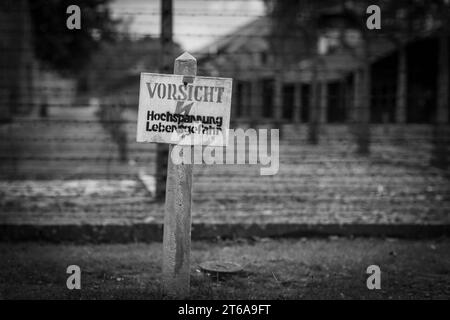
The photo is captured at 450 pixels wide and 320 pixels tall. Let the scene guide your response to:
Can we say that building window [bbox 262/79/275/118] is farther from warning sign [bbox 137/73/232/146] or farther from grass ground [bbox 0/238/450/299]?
warning sign [bbox 137/73/232/146]

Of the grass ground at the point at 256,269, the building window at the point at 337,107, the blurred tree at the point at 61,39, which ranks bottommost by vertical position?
the grass ground at the point at 256,269

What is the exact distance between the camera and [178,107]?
151 inches

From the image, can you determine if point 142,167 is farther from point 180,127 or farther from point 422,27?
point 422,27

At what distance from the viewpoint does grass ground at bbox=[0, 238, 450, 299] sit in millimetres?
4117

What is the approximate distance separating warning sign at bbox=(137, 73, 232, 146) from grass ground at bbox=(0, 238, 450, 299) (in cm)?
130

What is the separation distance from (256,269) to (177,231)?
1.26 metres

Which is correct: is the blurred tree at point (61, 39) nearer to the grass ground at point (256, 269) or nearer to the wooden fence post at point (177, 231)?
the grass ground at point (256, 269)

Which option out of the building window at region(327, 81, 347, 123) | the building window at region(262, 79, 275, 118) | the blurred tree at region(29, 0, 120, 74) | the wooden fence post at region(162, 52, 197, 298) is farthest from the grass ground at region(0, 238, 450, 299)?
the blurred tree at region(29, 0, 120, 74)

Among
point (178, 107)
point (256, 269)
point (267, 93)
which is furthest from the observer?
point (267, 93)

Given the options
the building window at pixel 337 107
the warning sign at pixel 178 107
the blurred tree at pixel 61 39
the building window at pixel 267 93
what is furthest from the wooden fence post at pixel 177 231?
the blurred tree at pixel 61 39

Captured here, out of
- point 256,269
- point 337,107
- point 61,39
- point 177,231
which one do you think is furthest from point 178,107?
point 61,39

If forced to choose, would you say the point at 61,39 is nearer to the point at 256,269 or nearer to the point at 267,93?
the point at 267,93

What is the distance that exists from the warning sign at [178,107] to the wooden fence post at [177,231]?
15 cm

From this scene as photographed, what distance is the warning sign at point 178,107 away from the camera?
3.82 metres
